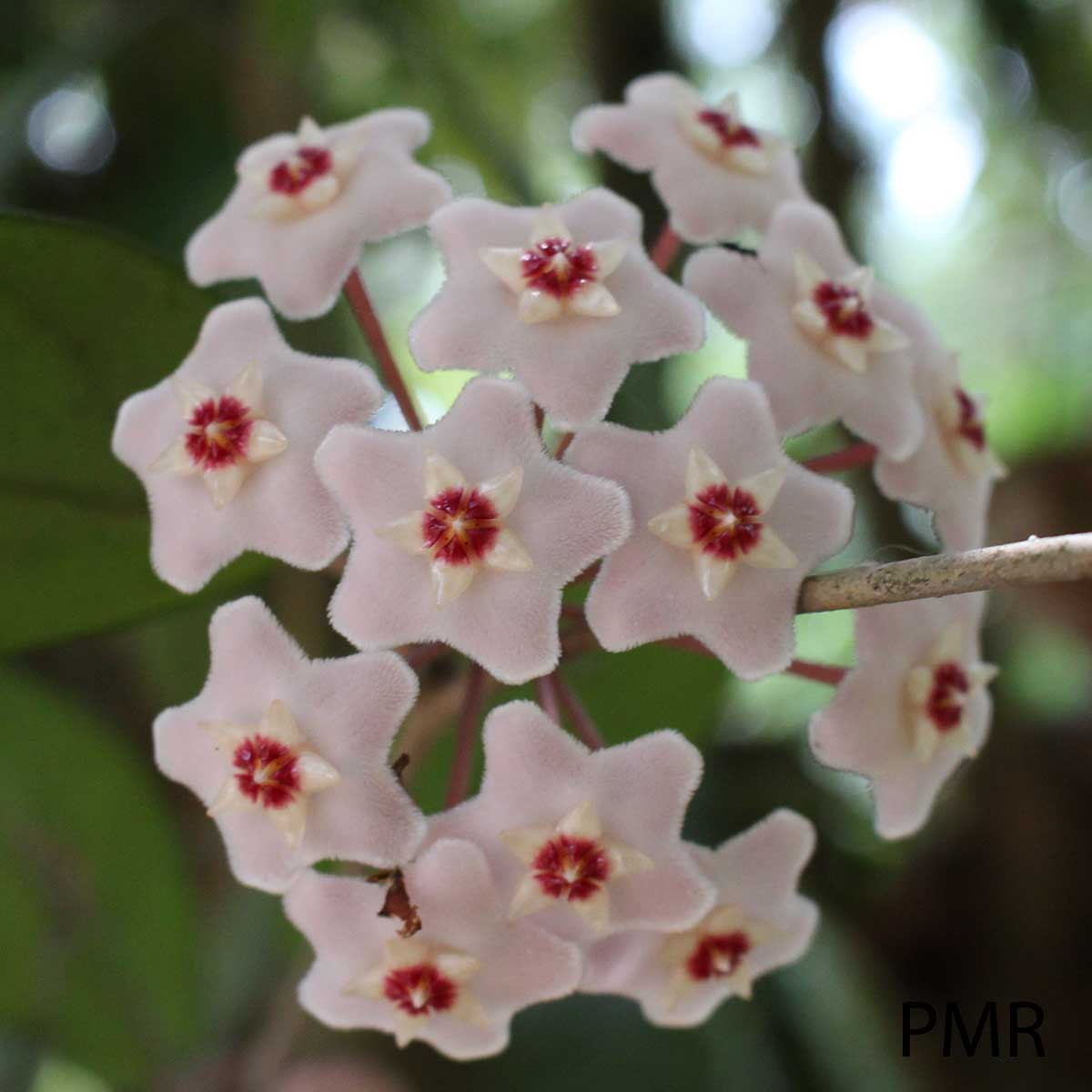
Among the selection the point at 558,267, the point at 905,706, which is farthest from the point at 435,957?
the point at 558,267

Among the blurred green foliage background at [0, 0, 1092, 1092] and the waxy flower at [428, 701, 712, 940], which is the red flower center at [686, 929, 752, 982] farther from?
the blurred green foliage background at [0, 0, 1092, 1092]

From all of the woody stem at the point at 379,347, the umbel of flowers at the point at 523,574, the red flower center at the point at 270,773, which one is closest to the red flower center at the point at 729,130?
the umbel of flowers at the point at 523,574

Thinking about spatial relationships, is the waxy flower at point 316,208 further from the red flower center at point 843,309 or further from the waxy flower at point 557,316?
the red flower center at point 843,309

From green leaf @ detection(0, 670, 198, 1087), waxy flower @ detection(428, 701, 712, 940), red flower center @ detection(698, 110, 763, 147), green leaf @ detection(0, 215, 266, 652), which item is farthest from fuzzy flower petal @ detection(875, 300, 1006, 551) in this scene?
green leaf @ detection(0, 670, 198, 1087)

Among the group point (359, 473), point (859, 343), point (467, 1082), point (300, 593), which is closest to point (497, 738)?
point (359, 473)

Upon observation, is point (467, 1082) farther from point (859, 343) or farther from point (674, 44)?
point (674, 44)

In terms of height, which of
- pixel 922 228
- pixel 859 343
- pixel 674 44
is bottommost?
pixel 859 343

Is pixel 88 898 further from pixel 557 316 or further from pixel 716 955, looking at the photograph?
pixel 557 316
